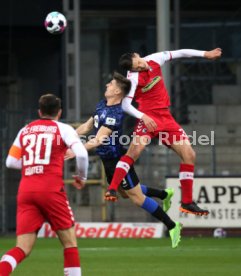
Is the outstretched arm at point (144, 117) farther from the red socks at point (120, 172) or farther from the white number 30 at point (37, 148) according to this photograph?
the white number 30 at point (37, 148)

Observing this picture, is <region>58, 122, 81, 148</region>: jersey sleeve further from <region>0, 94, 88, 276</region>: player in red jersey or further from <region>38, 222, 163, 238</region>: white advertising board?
<region>38, 222, 163, 238</region>: white advertising board

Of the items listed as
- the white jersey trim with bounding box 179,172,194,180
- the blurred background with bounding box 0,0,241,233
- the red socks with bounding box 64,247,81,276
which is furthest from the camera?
the blurred background with bounding box 0,0,241,233

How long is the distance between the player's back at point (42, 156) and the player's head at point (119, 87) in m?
4.36

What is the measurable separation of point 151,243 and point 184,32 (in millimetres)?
8310

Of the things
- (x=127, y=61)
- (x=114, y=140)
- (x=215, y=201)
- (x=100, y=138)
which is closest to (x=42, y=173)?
(x=100, y=138)

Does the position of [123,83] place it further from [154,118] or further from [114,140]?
[114,140]

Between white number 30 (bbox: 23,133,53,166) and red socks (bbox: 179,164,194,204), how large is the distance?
4.73 metres

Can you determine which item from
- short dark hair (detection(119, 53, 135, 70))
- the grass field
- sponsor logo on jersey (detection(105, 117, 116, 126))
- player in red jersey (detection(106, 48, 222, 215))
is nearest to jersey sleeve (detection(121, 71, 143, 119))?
player in red jersey (detection(106, 48, 222, 215))

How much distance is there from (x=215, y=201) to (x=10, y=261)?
11.2 meters

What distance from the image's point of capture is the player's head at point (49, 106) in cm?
1083

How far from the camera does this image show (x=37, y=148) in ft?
35.4

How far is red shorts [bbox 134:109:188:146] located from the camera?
15.2 metres

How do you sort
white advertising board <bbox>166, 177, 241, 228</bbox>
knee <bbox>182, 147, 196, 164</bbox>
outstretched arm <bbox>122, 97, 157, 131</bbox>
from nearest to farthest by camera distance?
1. outstretched arm <bbox>122, 97, 157, 131</bbox>
2. knee <bbox>182, 147, 196, 164</bbox>
3. white advertising board <bbox>166, 177, 241, 228</bbox>

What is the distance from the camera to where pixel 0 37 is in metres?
27.4
